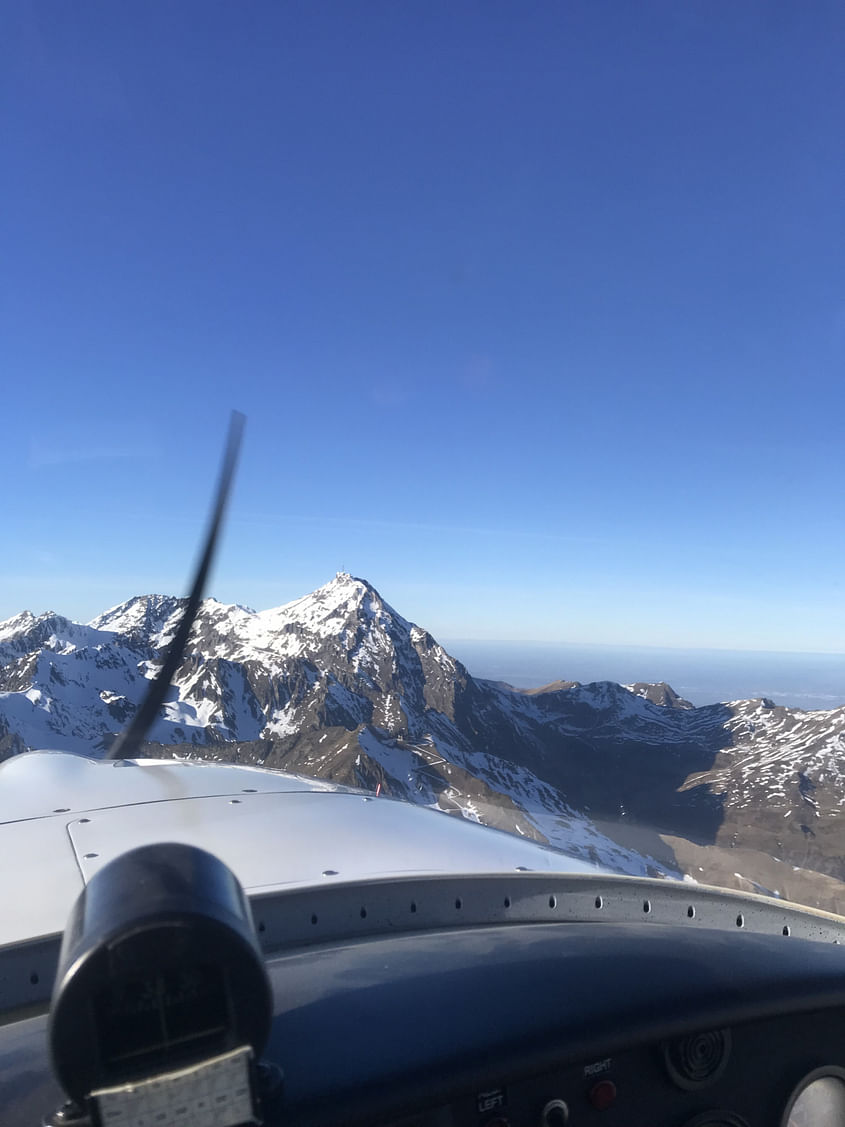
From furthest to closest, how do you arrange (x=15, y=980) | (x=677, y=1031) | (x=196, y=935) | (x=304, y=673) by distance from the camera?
(x=304, y=673), (x=15, y=980), (x=677, y=1031), (x=196, y=935)

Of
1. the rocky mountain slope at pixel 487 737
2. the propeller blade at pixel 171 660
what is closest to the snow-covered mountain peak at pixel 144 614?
the rocky mountain slope at pixel 487 737

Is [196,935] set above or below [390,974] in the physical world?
above

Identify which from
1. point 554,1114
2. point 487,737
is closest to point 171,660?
point 554,1114

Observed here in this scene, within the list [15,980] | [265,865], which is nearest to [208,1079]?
[15,980]

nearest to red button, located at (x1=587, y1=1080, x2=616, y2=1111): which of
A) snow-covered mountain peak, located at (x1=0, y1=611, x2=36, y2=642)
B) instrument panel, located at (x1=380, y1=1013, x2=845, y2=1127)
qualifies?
instrument panel, located at (x1=380, y1=1013, x2=845, y2=1127)

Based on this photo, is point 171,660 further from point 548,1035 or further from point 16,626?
point 16,626

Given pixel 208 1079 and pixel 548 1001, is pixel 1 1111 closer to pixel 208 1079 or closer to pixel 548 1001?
pixel 208 1079

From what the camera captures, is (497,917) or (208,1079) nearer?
(208,1079)

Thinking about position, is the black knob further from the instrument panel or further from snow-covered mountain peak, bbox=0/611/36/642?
snow-covered mountain peak, bbox=0/611/36/642
